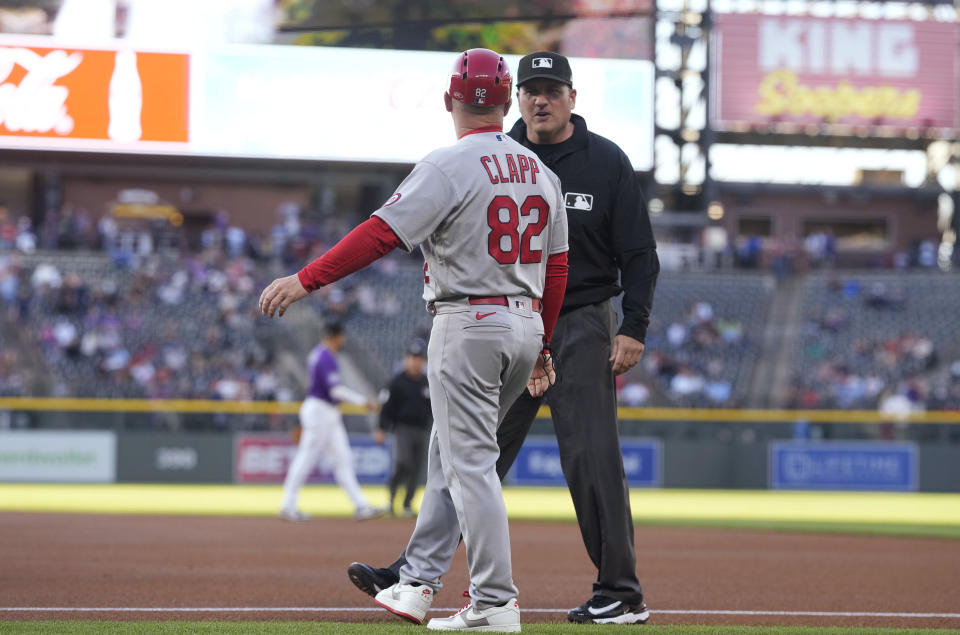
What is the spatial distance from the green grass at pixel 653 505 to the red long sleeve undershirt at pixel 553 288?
8306 millimetres

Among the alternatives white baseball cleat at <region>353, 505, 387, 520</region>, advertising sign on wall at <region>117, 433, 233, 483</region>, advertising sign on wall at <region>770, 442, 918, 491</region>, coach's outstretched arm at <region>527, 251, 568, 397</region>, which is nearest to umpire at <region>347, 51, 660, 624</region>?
coach's outstretched arm at <region>527, 251, 568, 397</region>

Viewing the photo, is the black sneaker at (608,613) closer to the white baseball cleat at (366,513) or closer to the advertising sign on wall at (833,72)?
the white baseball cleat at (366,513)

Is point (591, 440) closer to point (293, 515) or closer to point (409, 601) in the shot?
point (409, 601)

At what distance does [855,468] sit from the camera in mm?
21625

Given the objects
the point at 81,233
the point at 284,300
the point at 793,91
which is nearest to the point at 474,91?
the point at 284,300

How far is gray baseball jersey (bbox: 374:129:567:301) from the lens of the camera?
445 cm

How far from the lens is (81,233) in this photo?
28.9 m

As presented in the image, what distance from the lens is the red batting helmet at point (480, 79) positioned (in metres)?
4.56

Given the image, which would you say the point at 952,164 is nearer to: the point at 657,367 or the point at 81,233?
the point at 657,367

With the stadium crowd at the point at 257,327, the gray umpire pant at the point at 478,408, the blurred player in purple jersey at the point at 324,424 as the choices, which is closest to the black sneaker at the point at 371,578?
the gray umpire pant at the point at 478,408

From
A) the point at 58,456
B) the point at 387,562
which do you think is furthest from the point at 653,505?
the point at 387,562

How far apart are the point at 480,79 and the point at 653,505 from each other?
45.4 ft

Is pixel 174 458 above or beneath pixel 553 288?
beneath

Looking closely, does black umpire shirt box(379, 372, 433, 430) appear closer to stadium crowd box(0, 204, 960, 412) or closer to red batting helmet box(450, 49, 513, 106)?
stadium crowd box(0, 204, 960, 412)
